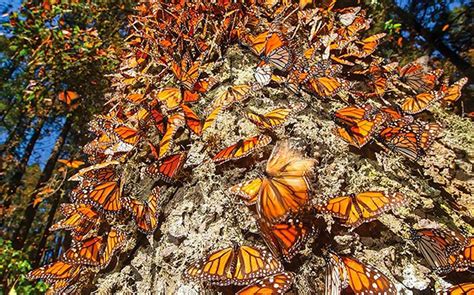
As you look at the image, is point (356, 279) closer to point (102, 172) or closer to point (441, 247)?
point (441, 247)

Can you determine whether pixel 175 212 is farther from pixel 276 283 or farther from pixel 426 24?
pixel 426 24

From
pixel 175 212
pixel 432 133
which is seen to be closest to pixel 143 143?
Answer: pixel 175 212

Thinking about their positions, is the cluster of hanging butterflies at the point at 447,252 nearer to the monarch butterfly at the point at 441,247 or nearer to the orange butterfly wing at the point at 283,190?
the monarch butterfly at the point at 441,247

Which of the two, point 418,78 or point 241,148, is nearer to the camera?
point 241,148

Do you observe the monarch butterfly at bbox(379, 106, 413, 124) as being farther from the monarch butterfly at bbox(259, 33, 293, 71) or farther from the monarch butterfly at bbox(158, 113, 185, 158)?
the monarch butterfly at bbox(158, 113, 185, 158)

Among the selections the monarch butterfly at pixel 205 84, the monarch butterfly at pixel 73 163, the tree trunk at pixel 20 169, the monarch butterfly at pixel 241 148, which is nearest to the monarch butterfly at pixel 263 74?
the monarch butterfly at pixel 205 84

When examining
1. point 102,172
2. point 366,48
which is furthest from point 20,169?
point 366,48
